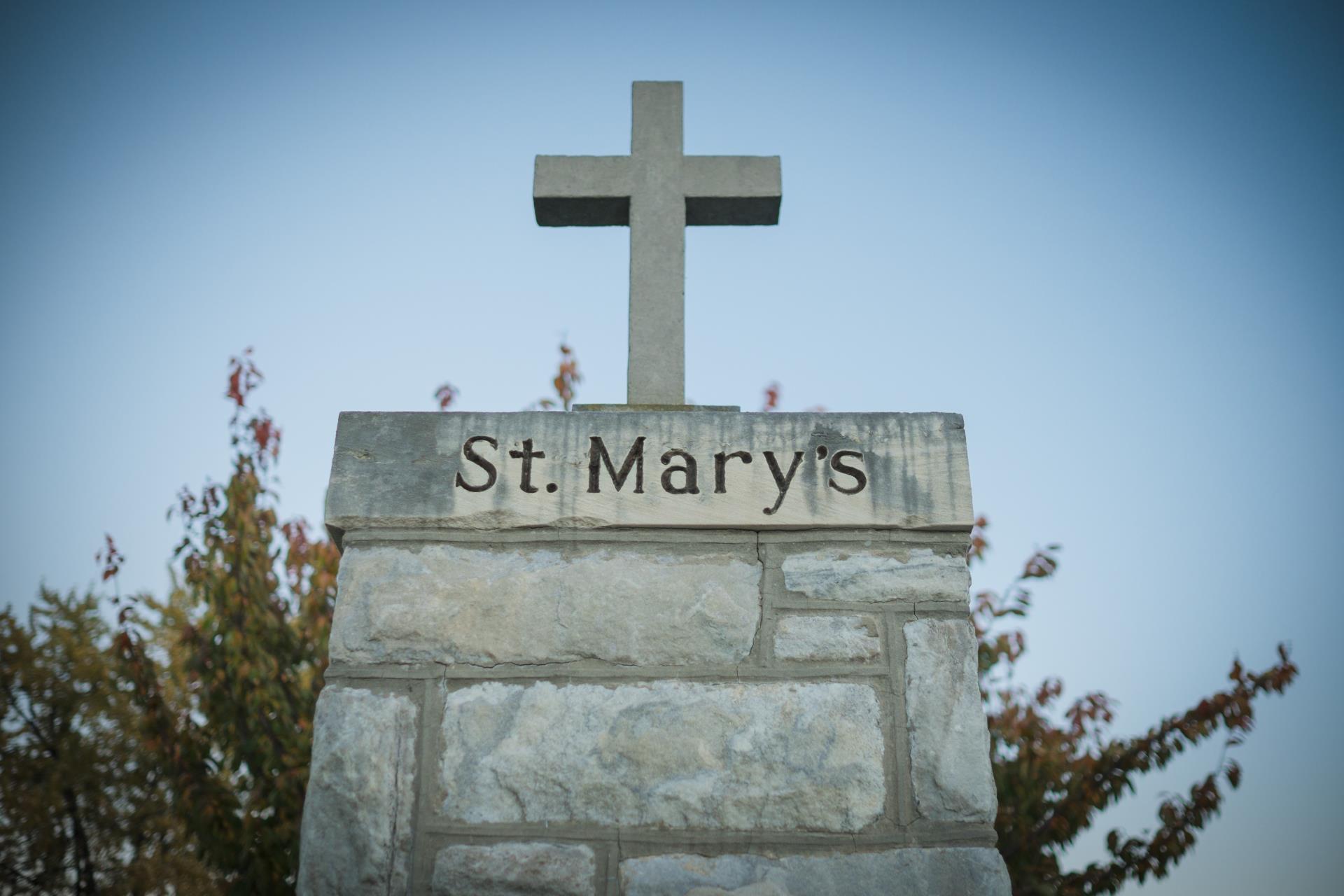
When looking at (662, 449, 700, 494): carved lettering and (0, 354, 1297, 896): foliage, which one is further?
(0, 354, 1297, 896): foliage

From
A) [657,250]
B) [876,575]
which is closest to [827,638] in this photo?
[876,575]

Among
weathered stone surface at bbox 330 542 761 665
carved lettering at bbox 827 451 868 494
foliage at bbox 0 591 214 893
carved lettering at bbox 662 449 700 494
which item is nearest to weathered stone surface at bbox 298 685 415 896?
weathered stone surface at bbox 330 542 761 665

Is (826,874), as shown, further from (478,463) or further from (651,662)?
(478,463)

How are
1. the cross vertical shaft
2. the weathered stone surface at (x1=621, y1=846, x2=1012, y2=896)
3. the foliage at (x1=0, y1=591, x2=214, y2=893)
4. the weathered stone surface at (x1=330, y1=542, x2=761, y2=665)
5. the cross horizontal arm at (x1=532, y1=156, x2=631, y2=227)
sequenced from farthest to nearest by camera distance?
1. the foliage at (x1=0, y1=591, x2=214, y2=893)
2. the cross horizontal arm at (x1=532, y1=156, x2=631, y2=227)
3. the cross vertical shaft
4. the weathered stone surface at (x1=330, y1=542, x2=761, y2=665)
5. the weathered stone surface at (x1=621, y1=846, x2=1012, y2=896)

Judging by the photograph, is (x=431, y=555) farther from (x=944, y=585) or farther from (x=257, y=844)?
(x=257, y=844)

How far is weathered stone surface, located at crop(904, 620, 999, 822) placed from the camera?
2219mm

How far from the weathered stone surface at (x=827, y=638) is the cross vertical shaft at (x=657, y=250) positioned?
74 cm

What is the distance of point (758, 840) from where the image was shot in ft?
7.22

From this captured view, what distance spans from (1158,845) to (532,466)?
3.92 meters

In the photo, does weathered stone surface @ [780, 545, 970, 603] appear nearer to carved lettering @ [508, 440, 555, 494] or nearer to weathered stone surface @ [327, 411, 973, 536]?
weathered stone surface @ [327, 411, 973, 536]

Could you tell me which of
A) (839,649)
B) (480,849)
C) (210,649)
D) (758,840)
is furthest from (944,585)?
(210,649)

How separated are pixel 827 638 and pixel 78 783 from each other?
3803 millimetres

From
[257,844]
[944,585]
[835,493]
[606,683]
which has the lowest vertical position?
[257,844]

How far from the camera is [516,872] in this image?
2.17 meters
